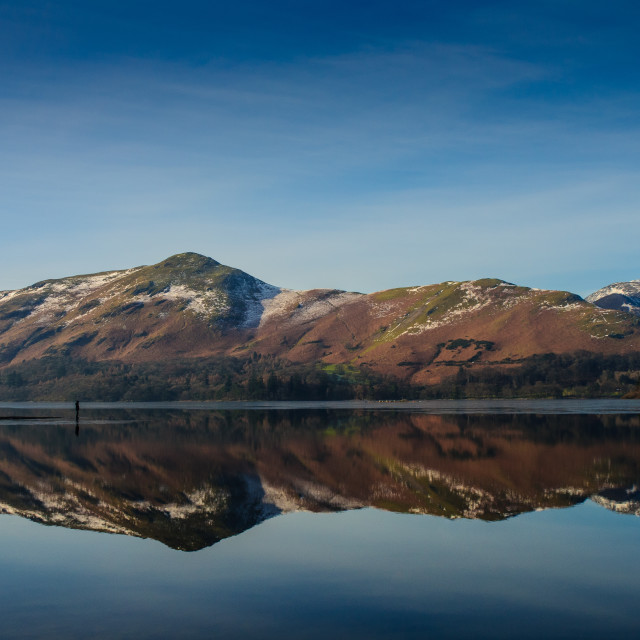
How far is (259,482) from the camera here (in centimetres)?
4522

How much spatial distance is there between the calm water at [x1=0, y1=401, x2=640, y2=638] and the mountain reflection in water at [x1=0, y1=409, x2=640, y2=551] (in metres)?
0.23

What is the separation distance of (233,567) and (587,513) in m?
18.3

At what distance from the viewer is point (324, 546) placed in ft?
93.7

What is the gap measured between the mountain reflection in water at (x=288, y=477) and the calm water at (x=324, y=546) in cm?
23

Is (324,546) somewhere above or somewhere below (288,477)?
above

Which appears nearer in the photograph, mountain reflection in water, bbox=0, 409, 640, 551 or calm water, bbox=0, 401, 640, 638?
calm water, bbox=0, 401, 640, 638

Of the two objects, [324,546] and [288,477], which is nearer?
[324,546]

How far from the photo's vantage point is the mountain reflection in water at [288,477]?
35.0m

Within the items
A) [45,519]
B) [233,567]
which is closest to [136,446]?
[45,519]

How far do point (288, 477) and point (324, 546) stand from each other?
63.7 ft

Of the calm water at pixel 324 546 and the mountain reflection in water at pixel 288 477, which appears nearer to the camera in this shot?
the calm water at pixel 324 546

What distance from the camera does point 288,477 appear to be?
4778cm

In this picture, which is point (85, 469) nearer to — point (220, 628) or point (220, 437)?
point (220, 437)

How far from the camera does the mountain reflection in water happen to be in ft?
115
